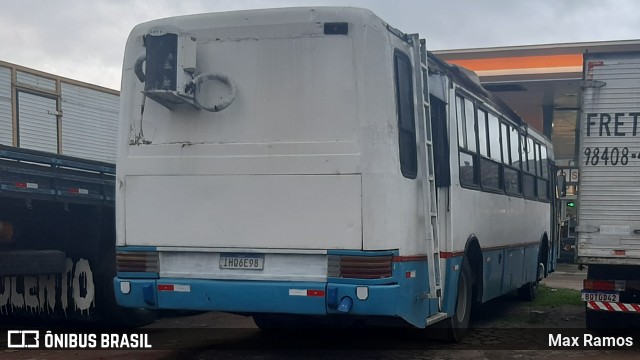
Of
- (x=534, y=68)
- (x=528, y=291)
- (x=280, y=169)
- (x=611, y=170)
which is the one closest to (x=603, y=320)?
(x=611, y=170)

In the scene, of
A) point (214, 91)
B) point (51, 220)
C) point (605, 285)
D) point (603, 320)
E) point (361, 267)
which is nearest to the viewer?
point (361, 267)

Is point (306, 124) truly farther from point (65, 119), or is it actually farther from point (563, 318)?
point (563, 318)

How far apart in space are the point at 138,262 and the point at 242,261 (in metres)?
1.04

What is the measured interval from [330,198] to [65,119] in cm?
542

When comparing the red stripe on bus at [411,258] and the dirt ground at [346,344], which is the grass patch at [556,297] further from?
the red stripe on bus at [411,258]

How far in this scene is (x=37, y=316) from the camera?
32.7 feet

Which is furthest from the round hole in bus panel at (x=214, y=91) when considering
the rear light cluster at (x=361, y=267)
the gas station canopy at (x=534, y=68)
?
the gas station canopy at (x=534, y=68)

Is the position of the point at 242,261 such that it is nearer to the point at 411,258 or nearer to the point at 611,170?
the point at 411,258

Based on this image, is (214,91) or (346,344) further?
(346,344)

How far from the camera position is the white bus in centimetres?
670

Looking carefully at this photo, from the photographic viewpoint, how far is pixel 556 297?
47.2ft

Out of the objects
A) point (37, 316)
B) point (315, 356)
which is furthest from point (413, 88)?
point (37, 316)

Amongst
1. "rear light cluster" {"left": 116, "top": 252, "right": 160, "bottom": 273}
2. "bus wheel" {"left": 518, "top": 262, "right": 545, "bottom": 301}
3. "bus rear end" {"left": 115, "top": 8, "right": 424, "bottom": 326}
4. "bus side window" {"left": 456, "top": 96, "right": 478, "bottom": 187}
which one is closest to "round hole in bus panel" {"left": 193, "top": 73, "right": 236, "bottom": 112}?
"bus rear end" {"left": 115, "top": 8, "right": 424, "bottom": 326}

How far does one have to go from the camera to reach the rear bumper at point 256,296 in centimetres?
659
